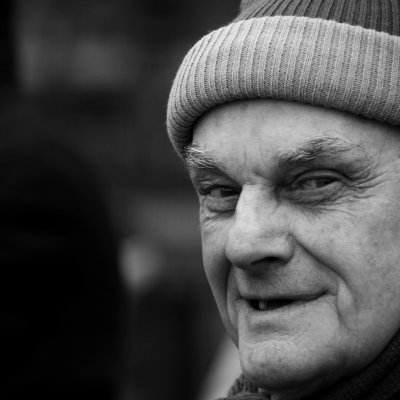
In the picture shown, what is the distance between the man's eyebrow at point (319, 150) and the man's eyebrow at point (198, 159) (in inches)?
10.4

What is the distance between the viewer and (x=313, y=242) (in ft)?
8.44

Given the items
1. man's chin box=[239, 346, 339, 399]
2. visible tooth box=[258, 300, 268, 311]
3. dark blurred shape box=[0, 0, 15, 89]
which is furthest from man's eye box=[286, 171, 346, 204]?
dark blurred shape box=[0, 0, 15, 89]

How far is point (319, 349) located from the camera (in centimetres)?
256

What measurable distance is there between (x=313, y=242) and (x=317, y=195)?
139mm

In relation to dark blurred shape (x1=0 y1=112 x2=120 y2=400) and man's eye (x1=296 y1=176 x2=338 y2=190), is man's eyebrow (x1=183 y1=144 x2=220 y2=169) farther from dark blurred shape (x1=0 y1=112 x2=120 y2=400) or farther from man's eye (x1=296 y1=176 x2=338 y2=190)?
dark blurred shape (x1=0 y1=112 x2=120 y2=400)

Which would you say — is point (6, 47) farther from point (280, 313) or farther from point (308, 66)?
point (280, 313)

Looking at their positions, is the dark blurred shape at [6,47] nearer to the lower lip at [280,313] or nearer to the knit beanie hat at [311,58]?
the knit beanie hat at [311,58]

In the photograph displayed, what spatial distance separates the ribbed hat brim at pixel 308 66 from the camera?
8.45 ft

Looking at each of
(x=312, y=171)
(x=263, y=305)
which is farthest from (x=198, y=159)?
(x=263, y=305)

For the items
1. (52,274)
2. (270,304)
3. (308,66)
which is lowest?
(52,274)

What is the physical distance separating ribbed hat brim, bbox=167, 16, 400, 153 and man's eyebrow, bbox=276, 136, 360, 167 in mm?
91

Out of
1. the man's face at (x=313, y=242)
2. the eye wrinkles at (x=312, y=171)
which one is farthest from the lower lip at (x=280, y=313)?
the eye wrinkles at (x=312, y=171)

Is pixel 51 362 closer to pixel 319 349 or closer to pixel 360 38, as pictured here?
pixel 319 349

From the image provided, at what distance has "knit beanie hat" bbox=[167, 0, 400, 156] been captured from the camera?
2.58m
